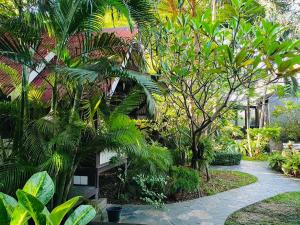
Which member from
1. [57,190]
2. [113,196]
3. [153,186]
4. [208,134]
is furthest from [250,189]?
[57,190]

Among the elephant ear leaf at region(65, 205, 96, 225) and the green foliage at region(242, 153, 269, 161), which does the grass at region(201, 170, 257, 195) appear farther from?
the elephant ear leaf at region(65, 205, 96, 225)

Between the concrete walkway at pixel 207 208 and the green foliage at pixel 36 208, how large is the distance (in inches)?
146

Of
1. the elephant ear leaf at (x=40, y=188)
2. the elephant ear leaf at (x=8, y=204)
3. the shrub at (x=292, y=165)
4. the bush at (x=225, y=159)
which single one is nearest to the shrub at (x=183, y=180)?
the shrub at (x=292, y=165)

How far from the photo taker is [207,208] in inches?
277

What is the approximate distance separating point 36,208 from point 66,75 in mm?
2186

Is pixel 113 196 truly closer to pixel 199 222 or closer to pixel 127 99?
pixel 199 222

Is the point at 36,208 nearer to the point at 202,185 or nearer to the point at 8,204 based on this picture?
the point at 8,204

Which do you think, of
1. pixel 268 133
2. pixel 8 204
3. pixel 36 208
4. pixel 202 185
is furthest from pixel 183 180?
pixel 268 133

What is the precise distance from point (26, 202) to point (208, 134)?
27.0 feet

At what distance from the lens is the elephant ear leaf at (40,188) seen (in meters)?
2.47

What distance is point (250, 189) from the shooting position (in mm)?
9125

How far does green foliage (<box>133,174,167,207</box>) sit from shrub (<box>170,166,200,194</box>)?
0.74ft

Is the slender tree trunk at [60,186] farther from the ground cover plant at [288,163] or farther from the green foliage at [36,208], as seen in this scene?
the ground cover plant at [288,163]

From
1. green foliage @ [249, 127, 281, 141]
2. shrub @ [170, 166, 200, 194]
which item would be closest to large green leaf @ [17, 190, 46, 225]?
shrub @ [170, 166, 200, 194]
